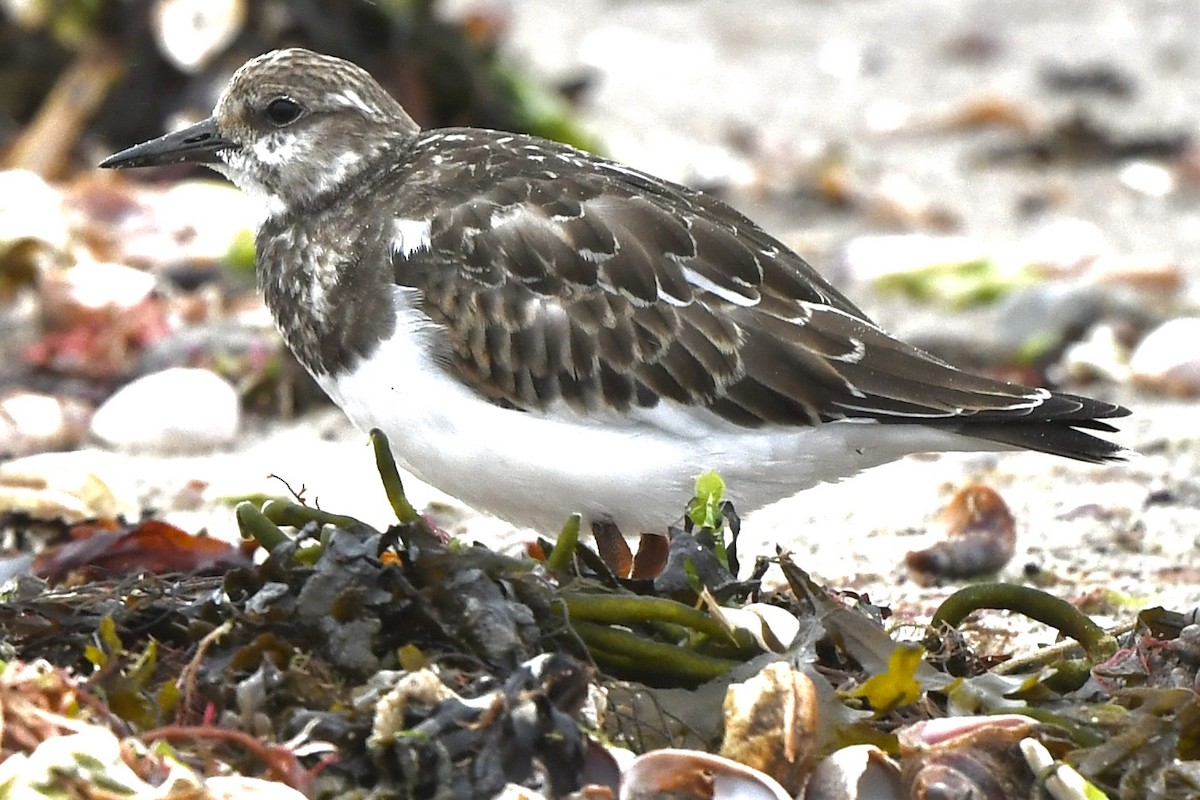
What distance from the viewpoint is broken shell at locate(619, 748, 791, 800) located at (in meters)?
2.19

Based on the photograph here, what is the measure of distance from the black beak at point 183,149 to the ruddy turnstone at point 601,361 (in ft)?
1.19

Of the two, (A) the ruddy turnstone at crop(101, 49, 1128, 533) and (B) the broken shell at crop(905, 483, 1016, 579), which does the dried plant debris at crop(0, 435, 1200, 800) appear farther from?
(B) the broken shell at crop(905, 483, 1016, 579)

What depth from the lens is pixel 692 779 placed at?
221cm

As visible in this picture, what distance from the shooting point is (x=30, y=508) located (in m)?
3.51

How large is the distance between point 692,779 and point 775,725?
15 cm

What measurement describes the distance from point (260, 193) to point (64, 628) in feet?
3.73

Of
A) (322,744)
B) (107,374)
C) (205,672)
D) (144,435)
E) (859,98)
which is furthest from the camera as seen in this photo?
(859,98)

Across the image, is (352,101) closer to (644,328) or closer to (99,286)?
(644,328)

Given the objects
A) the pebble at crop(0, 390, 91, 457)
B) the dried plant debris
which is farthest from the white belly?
the pebble at crop(0, 390, 91, 457)

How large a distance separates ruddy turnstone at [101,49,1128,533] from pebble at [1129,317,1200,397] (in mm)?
1691

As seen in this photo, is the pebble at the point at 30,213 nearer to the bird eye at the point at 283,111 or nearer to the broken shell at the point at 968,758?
the bird eye at the point at 283,111

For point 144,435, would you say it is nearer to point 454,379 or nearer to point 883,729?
point 454,379

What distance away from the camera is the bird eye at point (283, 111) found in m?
3.45

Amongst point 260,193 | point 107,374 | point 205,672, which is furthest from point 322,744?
point 107,374
